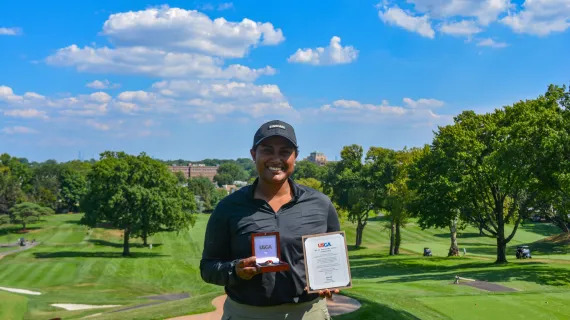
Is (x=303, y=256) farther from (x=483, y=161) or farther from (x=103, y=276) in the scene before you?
(x=103, y=276)

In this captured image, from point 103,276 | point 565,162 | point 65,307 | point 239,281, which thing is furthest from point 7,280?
point 239,281

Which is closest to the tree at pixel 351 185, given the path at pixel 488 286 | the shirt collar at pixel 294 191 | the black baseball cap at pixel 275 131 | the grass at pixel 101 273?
the grass at pixel 101 273

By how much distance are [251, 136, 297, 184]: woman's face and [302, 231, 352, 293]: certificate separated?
22.2 inches

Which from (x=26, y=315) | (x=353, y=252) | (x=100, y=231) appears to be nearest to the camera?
(x=26, y=315)

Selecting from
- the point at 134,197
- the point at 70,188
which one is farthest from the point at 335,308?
the point at 70,188

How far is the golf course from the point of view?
15.2 meters

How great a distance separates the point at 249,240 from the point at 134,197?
4541 cm

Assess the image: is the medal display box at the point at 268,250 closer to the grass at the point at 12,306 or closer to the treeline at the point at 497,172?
the grass at the point at 12,306

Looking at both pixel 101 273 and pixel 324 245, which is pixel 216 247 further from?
pixel 101 273

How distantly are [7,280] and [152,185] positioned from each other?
53.0 ft

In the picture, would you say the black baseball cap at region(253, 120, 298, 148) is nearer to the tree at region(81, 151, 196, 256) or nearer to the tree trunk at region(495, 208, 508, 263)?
the tree trunk at region(495, 208, 508, 263)

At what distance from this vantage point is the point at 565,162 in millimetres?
24188

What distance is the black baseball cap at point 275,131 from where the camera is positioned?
13.5ft

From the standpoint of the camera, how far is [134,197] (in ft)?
155
